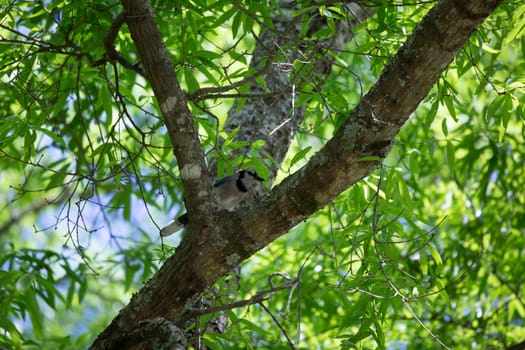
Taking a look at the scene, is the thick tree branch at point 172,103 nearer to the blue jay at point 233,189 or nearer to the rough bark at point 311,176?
the rough bark at point 311,176

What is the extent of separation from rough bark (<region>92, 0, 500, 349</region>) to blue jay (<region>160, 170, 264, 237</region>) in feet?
3.15

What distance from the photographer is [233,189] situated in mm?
3693

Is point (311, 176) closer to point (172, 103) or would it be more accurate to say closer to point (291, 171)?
point (172, 103)

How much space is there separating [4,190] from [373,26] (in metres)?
4.37

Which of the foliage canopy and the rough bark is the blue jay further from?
the rough bark

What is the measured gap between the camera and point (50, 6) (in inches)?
108

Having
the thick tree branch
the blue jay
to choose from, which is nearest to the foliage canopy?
the thick tree branch

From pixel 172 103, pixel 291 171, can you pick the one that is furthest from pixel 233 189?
pixel 172 103

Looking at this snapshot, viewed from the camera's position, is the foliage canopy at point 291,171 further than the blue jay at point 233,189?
No

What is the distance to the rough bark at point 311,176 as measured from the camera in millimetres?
1876

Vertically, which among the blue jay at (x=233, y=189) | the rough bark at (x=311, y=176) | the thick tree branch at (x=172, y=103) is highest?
the blue jay at (x=233, y=189)

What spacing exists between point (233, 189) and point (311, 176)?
1.73m

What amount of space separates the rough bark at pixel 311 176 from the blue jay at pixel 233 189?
96 centimetres

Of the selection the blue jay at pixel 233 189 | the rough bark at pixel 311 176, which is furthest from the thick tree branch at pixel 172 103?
the blue jay at pixel 233 189
